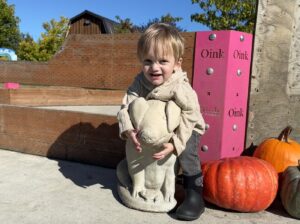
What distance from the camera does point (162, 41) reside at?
2.59 meters

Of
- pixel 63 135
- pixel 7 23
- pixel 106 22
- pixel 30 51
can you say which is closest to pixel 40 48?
pixel 30 51

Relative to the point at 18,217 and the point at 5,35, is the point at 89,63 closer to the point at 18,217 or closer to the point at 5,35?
the point at 18,217

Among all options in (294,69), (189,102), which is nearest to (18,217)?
(189,102)

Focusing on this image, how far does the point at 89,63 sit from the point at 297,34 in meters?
2.86

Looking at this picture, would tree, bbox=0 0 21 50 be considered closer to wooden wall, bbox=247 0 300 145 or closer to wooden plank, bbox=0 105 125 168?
wooden plank, bbox=0 105 125 168

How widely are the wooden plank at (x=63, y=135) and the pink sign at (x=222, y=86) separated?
34.5 inches

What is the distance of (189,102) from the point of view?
8.66 ft

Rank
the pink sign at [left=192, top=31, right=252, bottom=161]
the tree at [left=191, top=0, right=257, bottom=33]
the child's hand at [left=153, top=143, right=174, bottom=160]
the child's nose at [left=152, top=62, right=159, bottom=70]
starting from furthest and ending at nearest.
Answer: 1. the tree at [left=191, top=0, right=257, bottom=33]
2. the pink sign at [left=192, top=31, right=252, bottom=161]
3. the child's nose at [left=152, top=62, right=159, bottom=70]
4. the child's hand at [left=153, top=143, right=174, bottom=160]

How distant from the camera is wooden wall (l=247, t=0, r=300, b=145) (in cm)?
359

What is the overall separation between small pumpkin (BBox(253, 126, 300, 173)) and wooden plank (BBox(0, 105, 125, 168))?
133cm

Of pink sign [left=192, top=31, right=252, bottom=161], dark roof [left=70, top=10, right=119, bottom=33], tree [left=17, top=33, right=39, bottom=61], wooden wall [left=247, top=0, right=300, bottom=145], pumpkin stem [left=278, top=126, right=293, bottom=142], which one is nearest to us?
pumpkin stem [left=278, top=126, right=293, bottom=142]

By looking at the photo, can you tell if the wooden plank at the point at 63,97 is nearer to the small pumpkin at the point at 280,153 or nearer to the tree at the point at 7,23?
the small pumpkin at the point at 280,153

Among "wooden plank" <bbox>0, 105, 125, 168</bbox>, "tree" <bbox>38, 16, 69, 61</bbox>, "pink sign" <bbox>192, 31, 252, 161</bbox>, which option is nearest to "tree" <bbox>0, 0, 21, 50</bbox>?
"tree" <bbox>38, 16, 69, 61</bbox>

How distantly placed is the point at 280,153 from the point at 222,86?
77 centimetres
